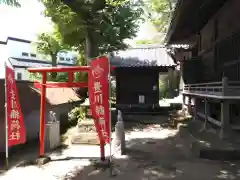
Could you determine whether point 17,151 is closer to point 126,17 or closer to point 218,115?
point 218,115

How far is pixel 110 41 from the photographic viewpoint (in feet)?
54.5

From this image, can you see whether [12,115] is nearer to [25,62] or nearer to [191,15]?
[191,15]

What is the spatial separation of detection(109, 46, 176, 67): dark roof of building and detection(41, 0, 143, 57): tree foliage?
2355mm

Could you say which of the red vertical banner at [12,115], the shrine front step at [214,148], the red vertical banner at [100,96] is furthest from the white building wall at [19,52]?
the shrine front step at [214,148]

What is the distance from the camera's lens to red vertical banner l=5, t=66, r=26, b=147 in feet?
24.8

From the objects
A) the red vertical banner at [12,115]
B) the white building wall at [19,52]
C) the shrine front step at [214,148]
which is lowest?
the shrine front step at [214,148]

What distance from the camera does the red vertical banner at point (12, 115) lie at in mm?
7551

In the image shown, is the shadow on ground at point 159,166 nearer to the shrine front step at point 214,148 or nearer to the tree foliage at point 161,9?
the shrine front step at point 214,148

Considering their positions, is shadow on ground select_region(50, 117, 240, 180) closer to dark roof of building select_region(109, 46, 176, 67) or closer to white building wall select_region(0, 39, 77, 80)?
dark roof of building select_region(109, 46, 176, 67)

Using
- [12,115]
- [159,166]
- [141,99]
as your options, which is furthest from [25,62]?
[159,166]

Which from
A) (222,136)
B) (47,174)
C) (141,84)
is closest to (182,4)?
(222,136)

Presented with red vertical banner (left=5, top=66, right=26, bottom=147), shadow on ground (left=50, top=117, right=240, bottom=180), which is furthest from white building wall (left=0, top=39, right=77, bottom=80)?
shadow on ground (left=50, top=117, right=240, bottom=180)

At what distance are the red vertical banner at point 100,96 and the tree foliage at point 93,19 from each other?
21.8 feet

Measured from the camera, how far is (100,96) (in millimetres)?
7289
